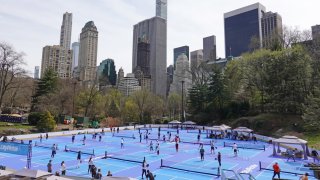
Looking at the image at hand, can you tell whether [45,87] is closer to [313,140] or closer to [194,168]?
[194,168]

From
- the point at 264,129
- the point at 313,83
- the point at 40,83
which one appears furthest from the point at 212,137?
the point at 40,83

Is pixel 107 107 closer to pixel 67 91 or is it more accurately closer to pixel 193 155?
pixel 67 91

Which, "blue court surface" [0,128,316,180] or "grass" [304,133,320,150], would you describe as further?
"grass" [304,133,320,150]

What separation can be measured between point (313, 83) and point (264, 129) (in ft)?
42.3

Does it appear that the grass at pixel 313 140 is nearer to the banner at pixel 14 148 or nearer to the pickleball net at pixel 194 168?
the pickleball net at pixel 194 168

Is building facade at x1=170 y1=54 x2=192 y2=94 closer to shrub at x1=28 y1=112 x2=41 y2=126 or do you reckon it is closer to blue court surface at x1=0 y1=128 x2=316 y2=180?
shrub at x1=28 y1=112 x2=41 y2=126

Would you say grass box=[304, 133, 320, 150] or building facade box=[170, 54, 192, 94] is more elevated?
building facade box=[170, 54, 192, 94]

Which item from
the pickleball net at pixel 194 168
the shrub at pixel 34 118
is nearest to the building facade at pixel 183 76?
the shrub at pixel 34 118

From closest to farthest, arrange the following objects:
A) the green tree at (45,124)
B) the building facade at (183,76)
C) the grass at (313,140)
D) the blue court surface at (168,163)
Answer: the blue court surface at (168,163) < the grass at (313,140) < the green tree at (45,124) < the building facade at (183,76)

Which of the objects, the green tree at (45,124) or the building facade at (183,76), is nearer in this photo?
the green tree at (45,124)

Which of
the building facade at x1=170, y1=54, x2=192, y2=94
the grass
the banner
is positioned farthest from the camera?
the building facade at x1=170, y1=54, x2=192, y2=94

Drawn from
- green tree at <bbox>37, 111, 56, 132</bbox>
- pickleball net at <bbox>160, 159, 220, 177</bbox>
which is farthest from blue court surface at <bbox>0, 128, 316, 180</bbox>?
green tree at <bbox>37, 111, 56, 132</bbox>

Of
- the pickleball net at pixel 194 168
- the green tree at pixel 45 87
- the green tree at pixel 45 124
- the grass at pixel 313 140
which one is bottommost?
the pickleball net at pixel 194 168

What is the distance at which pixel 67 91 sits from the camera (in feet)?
238
